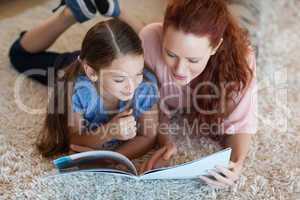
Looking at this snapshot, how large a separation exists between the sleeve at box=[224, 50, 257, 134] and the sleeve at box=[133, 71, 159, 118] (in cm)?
22

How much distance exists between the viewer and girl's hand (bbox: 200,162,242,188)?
1133 mm

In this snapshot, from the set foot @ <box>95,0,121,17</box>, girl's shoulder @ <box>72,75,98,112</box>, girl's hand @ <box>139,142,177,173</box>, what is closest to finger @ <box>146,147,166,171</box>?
girl's hand @ <box>139,142,177,173</box>

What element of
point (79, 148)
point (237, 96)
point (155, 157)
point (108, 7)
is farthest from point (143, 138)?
point (108, 7)

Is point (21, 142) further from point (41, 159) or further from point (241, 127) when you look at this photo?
point (241, 127)

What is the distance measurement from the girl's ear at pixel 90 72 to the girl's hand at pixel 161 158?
0.89ft

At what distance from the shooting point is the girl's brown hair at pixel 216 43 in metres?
1.03

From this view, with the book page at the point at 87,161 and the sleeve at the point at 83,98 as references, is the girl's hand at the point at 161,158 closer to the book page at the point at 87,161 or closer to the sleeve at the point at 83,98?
the book page at the point at 87,161

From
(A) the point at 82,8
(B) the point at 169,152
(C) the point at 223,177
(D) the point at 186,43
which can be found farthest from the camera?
(A) the point at 82,8

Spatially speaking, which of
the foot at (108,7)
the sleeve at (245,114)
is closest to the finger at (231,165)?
the sleeve at (245,114)

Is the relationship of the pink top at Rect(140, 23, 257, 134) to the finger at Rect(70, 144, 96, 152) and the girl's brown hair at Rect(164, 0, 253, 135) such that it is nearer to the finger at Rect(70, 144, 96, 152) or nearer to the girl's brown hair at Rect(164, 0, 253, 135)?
the girl's brown hair at Rect(164, 0, 253, 135)

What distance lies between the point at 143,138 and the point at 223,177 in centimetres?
26

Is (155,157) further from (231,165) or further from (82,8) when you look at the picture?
(82,8)

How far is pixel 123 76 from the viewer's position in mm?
1073

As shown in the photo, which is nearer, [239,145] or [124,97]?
[124,97]
